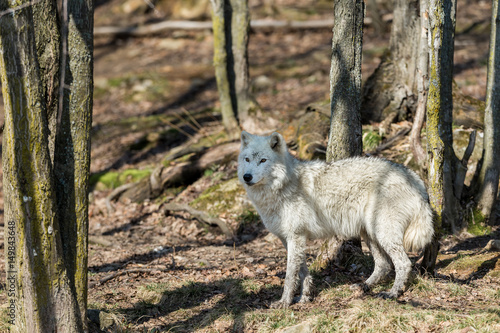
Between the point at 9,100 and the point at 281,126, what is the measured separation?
29.7 ft

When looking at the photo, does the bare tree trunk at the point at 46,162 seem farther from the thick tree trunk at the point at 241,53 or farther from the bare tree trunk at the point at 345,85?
the thick tree trunk at the point at 241,53

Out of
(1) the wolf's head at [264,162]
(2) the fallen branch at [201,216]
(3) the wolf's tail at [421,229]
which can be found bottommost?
(2) the fallen branch at [201,216]

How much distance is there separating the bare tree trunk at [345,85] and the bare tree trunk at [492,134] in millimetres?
2768

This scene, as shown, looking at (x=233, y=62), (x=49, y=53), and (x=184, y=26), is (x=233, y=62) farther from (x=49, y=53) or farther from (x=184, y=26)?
(x=184, y=26)

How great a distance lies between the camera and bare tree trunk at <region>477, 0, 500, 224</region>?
7.99m

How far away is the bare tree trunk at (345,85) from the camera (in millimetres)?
6770

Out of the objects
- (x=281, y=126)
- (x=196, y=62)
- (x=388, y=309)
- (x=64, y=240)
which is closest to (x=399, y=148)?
(x=281, y=126)

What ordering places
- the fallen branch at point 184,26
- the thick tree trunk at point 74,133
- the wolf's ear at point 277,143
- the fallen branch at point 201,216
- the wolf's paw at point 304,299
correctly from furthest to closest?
1. the fallen branch at point 184,26
2. the fallen branch at point 201,216
3. the wolf's ear at point 277,143
4. the wolf's paw at point 304,299
5. the thick tree trunk at point 74,133

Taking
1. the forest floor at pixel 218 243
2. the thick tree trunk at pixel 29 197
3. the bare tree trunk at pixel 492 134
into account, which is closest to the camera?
the thick tree trunk at pixel 29 197

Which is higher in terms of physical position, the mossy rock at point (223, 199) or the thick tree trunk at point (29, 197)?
the thick tree trunk at point (29, 197)

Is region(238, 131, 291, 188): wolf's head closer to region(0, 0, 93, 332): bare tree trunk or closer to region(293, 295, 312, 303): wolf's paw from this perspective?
region(293, 295, 312, 303): wolf's paw

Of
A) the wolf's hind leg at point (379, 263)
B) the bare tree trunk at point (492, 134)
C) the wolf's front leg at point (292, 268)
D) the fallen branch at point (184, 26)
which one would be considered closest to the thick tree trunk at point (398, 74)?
the bare tree trunk at point (492, 134)

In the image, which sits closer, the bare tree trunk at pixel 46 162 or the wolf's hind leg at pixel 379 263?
the bare tree trunk at pixel 46 162

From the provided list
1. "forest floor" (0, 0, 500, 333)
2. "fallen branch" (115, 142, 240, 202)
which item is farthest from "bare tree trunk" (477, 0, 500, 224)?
"fallen branch" (115, 142, 240, 202)
